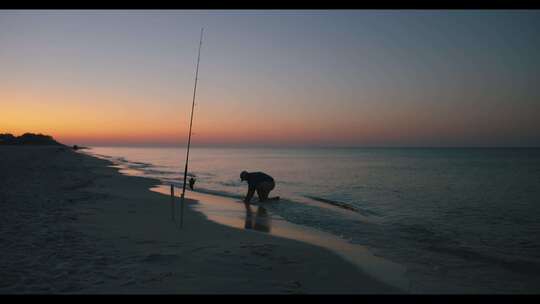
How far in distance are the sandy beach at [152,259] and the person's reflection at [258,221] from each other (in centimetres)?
79

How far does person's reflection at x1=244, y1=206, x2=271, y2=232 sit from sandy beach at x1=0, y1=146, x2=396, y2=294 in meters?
0.79

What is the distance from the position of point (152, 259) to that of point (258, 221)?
553cm

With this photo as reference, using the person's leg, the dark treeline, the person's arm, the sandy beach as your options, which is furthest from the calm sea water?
the dark treeline

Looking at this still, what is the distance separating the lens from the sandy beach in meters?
5.16

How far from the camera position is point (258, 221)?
456 inches

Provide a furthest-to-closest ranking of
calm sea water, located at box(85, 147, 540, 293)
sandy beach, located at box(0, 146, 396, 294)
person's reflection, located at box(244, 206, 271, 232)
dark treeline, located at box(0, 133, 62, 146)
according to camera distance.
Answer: dark treeline, located at box(0, 133, 62, 146) → person's reflection, located at box(244, 206, 271, 232) → calm sea water, located at box(85, 147, 540, 293) → sandy beach, located at box(0, 146, 396, 294)

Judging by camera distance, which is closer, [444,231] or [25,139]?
[444,231]

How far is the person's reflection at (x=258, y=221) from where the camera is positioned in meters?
10.5

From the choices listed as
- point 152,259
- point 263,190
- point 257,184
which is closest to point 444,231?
point 263,190

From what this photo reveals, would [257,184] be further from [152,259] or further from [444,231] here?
[152,259]

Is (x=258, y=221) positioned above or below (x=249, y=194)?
below

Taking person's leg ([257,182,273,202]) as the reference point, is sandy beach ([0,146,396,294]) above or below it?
below

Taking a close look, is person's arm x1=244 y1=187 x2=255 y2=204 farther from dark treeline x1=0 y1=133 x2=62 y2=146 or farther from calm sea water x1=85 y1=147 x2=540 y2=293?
dark treeline x1=0 y1=133 x2=62 y2=146

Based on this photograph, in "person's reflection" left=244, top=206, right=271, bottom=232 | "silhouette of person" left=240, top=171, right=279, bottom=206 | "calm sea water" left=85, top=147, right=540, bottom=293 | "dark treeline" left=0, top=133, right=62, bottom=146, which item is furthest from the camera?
"dark treeline" left=0, top=133, right=62, bottom=146
